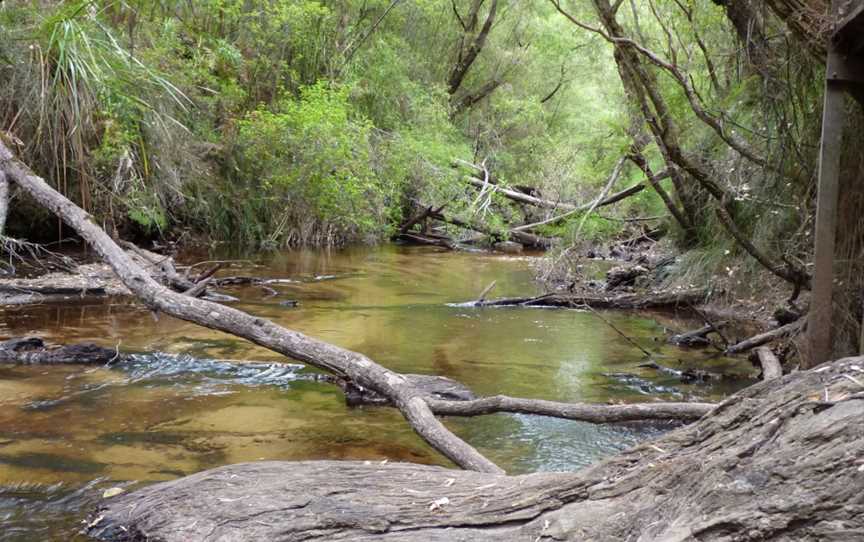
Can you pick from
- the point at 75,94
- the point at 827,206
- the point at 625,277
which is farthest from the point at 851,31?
the point at 625,277

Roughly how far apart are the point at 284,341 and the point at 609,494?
296 cm

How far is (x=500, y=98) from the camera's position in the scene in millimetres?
24250

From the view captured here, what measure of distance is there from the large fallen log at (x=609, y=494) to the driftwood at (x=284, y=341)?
646mm

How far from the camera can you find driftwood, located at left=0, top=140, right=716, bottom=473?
11.8ft

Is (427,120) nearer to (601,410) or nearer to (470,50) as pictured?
(470,50)

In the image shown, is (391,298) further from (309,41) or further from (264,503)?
(309,41)

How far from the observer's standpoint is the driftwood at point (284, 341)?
3.61 metres

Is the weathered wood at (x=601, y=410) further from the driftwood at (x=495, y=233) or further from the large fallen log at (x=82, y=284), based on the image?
the driftwood at (x=495, y=233)

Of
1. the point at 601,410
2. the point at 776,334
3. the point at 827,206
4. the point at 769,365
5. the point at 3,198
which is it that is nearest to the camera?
the point at 601,410

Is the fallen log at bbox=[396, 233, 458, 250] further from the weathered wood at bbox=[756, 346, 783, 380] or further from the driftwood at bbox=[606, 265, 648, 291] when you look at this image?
the weathered wood at bbox=[756, 346, 783, 380]

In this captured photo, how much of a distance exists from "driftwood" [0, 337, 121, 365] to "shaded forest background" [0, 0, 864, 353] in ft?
8.74

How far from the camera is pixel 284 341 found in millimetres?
4707

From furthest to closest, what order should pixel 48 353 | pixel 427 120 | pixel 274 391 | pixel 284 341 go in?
pixel 427 120 < pixel 48 353 < pixel 274 391 < pixel 284 341

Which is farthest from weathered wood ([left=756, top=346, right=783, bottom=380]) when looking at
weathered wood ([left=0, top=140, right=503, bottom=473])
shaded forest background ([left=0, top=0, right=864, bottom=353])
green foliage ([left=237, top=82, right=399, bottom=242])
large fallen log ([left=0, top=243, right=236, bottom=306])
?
green foliage ([left=237, top=82, right=399, bottom=242])
